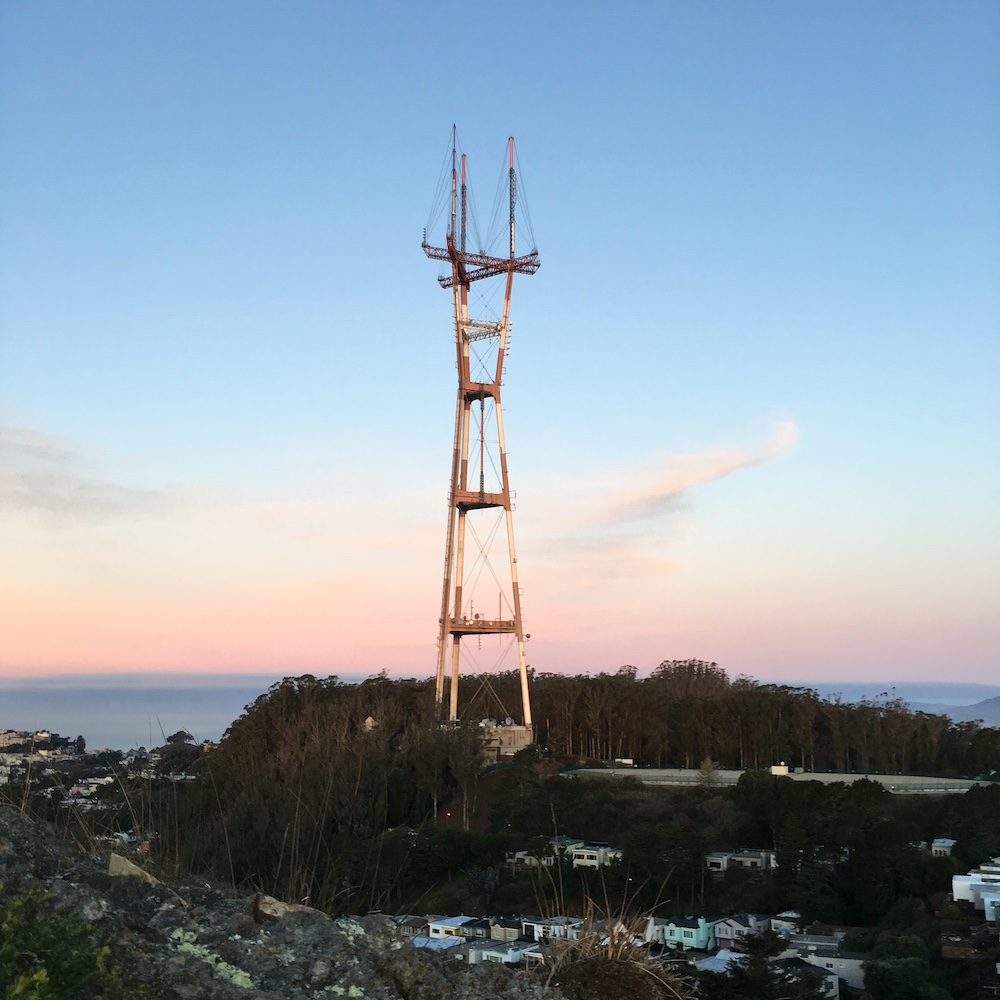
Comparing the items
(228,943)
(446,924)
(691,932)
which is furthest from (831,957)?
(228,943)

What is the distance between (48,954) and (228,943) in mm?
690

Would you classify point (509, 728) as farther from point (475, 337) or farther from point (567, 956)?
point (567, 956)

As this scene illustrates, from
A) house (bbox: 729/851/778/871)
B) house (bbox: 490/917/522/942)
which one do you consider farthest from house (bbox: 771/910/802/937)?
house (bbox: 490/917/522/942)

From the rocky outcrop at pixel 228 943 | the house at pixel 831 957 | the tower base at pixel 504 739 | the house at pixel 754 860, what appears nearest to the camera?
the rocky outcrop at pixel 228 943

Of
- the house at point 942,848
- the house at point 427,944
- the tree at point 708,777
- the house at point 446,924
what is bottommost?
the house at point 446,924

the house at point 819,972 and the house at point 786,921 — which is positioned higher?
the house at point 819,972

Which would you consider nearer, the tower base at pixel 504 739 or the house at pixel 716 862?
the house at pixel 716 862

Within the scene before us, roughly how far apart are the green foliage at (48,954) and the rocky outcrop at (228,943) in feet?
0.41

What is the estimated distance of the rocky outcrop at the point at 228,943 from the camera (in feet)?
10.2

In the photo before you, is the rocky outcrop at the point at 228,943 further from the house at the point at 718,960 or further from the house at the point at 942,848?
the house at the point at 942,848

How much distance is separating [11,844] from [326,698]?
42570 mm

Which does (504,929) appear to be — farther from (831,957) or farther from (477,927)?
(831,957)

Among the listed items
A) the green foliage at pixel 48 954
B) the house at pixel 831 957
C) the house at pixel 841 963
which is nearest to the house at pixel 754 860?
the house at pixel 831 957

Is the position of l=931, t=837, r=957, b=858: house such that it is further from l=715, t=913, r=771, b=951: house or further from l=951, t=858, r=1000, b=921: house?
l=715, t=913, r=771, b=951: house
